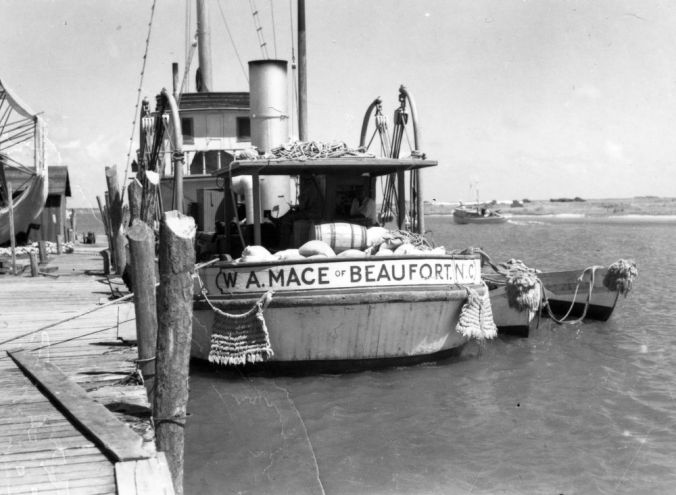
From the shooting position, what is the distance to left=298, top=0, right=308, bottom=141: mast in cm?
1667

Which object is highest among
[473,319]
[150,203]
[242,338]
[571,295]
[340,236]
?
[150,203]

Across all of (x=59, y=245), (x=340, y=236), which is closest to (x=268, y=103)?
(x=340, y=236)

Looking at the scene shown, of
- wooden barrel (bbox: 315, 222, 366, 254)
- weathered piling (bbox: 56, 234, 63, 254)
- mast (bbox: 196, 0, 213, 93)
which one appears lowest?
weathered piling (bbox: 56, 234, 63, 254)

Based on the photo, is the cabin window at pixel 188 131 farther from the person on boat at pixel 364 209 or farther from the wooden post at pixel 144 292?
the wooden post at pixel 144 292

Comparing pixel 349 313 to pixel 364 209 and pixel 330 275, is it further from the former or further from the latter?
pixel 364 209

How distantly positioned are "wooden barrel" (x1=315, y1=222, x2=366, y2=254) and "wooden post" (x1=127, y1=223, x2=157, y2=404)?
10.4ft

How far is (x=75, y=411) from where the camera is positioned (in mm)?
6254

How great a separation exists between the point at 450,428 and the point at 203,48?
19.1 metres

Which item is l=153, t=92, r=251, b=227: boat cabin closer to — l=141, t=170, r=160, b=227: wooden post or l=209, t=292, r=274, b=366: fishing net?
l=141, t=170, r=160, b=227: wooden post

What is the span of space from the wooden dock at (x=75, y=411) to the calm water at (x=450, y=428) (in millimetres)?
1050

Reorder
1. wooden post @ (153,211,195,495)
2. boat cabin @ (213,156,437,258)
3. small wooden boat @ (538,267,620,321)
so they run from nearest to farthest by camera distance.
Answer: wooden post @ (153,211,195,495) → boat cabin @ (213,156,437,258) → small wooden boat @ (538,267,620,321)

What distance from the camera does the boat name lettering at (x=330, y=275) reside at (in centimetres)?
950

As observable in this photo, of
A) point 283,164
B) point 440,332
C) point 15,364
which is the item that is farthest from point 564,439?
Answer: point 15,364

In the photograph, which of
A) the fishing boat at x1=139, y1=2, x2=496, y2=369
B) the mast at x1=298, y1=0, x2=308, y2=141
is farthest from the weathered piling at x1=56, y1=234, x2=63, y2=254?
the fishing boat at x1=139, y1=2, x2=496, y2=369
